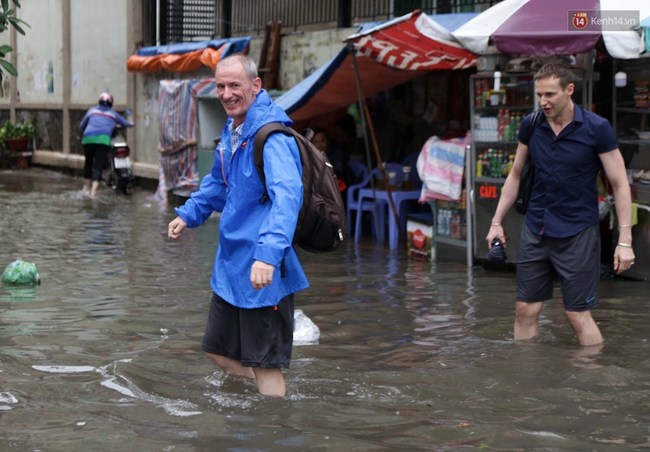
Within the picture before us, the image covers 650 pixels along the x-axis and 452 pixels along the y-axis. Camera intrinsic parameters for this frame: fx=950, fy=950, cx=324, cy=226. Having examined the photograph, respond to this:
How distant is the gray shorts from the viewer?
514 cm

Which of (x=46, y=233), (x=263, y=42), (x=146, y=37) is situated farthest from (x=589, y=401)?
(x=146, y=37)

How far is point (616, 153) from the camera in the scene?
5039mm

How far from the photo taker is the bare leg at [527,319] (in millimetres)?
5395

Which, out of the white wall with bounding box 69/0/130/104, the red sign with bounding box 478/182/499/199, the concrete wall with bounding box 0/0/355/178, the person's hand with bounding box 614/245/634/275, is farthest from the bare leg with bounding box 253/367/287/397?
the white wall with bounding box 69/0/130/104

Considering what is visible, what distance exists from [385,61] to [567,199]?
467cm

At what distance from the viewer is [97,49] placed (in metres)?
20.6

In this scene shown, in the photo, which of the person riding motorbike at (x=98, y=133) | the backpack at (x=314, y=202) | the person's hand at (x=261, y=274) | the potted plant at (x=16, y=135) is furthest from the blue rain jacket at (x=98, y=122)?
the person's hand at (x=261, y=274)

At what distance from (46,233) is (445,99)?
16.8ft

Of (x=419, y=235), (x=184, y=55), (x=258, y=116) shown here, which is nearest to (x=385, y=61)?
(x=419, y=235)

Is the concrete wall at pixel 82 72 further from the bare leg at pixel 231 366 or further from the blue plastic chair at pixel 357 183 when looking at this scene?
the bare leg at pixel 231 366

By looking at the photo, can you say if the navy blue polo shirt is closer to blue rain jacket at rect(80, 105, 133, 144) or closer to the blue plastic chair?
the blue plastic chair

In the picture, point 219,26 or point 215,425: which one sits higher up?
point 219,26

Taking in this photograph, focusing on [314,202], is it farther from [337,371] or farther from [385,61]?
[385,61]

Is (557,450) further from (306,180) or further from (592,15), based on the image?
(592,15)
